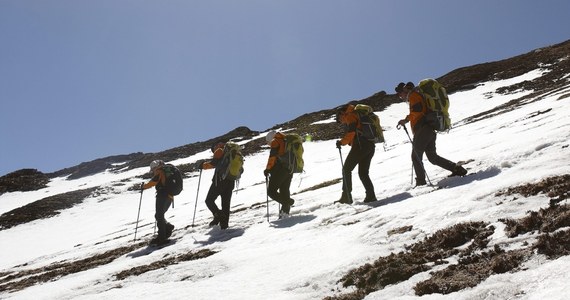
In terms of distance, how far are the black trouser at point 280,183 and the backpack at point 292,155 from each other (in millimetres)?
203

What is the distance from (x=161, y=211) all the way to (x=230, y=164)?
111 inches

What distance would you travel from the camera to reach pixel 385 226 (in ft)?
25.8

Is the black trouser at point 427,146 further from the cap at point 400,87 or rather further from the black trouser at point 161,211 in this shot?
the black trouser at point 161,211

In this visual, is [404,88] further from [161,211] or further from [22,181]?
[22,181]

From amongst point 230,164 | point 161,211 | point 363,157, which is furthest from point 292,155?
point 161,211

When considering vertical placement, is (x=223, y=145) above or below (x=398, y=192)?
above

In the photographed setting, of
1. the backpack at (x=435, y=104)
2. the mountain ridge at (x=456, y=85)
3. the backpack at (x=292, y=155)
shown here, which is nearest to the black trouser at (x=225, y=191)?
the backpack at (x=292, y=155)

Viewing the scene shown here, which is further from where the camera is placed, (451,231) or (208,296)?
(208,296)

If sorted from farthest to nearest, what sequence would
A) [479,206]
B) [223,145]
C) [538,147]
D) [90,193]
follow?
[90,193] < [223,145] < [538,147] < [479,206]

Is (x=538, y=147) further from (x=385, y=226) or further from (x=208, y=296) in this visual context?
(x=208, y=296)

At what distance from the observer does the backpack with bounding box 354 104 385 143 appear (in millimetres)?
11547

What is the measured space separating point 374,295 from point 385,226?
2.72 m

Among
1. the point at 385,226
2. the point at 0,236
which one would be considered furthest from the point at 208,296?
the point at 0,236

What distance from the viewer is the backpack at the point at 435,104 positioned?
1082 cm
